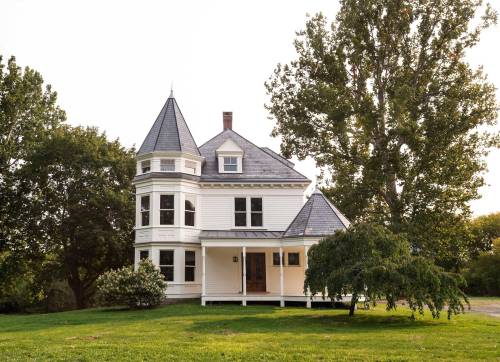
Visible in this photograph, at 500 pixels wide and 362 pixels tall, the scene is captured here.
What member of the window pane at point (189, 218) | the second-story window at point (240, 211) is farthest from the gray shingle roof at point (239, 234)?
the window pane at point (189, 218)

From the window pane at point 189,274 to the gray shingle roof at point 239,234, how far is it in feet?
6.43

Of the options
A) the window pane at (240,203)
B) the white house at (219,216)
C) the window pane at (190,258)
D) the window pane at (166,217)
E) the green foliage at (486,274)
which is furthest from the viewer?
the green foliage at (486,274)

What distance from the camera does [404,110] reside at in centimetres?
2683

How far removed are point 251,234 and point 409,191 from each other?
8.79 m

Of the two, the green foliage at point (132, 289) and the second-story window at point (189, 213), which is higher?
the second-story window at point (189, 213)

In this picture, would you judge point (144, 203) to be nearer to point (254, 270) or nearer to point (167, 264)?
point (167, 264)

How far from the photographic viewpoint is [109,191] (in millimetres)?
34188

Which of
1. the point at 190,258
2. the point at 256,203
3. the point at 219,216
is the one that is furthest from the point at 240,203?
the point at 190,258

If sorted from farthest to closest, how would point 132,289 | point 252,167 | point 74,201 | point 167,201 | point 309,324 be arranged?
point 74,201, point 252,167, point 167,201, point 132,289, point 309,324

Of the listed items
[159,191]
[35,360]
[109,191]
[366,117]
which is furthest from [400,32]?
[35,360]

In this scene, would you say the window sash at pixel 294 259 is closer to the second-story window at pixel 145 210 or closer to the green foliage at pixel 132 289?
the green foliage at pixel 132 289

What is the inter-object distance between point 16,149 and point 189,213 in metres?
14.6

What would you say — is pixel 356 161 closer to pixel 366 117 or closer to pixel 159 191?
pixel 366 117

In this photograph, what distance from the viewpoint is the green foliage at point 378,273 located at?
17266mm
